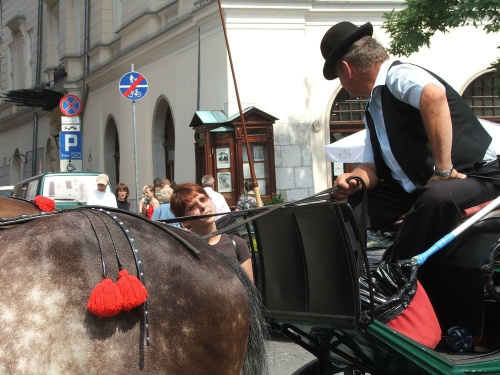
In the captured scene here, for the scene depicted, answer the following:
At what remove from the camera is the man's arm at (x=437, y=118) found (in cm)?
369

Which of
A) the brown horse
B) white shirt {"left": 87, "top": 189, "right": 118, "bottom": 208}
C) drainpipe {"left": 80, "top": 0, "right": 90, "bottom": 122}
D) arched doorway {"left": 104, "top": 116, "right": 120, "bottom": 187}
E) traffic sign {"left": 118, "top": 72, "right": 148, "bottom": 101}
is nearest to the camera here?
the brown horse

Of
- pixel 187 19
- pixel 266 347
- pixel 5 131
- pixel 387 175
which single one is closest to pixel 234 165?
pixel 187 19

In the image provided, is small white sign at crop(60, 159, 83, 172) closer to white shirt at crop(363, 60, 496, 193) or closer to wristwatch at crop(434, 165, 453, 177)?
white shirt at crop(363, 60, 496, 193)

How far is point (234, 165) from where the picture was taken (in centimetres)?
1591

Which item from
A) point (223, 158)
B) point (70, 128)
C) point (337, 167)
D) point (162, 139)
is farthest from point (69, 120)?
point (337, 167)

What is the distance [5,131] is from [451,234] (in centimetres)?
3714

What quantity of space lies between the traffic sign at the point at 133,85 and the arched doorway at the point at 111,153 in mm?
11223

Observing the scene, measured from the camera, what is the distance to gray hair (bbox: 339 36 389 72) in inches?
159

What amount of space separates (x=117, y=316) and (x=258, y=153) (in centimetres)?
1385

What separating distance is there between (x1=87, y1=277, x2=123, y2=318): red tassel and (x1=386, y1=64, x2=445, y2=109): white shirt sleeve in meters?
1.80

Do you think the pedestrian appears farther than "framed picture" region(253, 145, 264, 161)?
No

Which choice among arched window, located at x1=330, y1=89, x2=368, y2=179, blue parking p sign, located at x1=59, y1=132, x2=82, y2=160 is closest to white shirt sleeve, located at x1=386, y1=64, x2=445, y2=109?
arched window, located at x1=330, y1=89, x2=368, y2=179

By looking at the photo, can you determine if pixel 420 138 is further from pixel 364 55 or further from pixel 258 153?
pixel 258 153

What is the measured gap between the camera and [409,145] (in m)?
3.97
